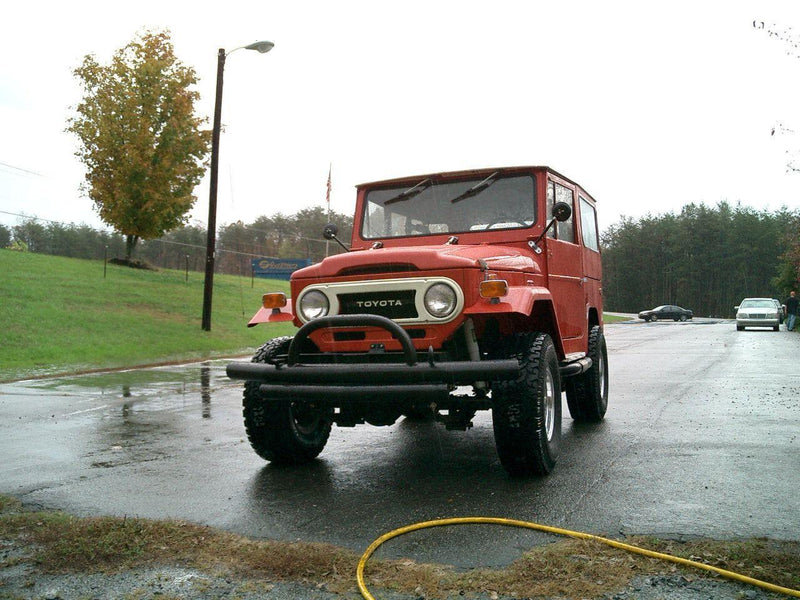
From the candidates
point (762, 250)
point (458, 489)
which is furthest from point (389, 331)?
point (762, 250)

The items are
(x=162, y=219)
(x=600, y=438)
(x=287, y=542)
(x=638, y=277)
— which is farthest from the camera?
(x=638, y=277)

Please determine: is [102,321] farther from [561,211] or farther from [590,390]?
[561,211]

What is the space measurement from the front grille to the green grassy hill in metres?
9.94

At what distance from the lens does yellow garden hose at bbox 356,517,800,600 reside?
3.37 metres

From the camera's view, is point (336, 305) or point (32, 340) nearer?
point (336, 305)

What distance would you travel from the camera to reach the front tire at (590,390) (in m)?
8.03

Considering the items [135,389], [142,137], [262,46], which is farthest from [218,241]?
[135,389]

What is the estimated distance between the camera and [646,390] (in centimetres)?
→ 1115

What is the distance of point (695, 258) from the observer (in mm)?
90062

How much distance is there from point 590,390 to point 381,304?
3623mm

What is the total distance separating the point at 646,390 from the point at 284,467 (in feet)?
22.6

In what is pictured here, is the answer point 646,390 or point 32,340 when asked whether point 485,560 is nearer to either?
point 646,390

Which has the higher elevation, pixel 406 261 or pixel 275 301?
pixel 406 261

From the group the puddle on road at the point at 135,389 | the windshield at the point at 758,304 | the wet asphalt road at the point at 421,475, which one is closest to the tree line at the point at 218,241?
the windshield at the point at 758,304
